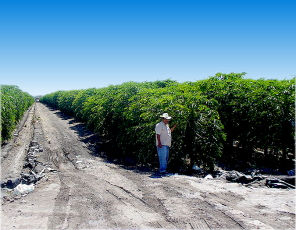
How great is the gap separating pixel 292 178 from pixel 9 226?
7007mm

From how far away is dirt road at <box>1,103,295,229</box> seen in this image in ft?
12.0

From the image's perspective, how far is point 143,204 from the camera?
175 inches

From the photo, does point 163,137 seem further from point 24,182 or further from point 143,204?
point 24,182

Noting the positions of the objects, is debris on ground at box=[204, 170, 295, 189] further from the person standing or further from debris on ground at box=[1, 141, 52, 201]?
debris on ground at box=[1, 141, 52, 201]

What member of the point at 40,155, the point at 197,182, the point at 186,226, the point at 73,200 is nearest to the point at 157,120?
the point at 197,182

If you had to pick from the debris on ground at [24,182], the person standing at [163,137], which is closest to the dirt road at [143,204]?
the debris on ground at [24,182]

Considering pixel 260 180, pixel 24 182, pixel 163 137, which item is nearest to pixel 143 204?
pixel 163 137

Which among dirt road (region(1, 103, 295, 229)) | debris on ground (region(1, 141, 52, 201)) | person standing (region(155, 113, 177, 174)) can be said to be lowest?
debris on ground (region(1, 141, 52, 201))

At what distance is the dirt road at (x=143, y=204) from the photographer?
3.66 m

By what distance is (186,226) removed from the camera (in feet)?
11.7

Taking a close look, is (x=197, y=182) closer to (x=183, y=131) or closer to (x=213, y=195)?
(x=213, y=195)

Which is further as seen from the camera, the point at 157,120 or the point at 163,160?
the point at 157,120

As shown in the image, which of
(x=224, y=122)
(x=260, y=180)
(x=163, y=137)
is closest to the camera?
(x=260, y=180)

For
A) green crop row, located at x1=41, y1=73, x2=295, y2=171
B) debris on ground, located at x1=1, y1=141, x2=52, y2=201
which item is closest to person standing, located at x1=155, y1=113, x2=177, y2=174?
green crop row, located at x1=41, y1=73, x2=295, y2=171
